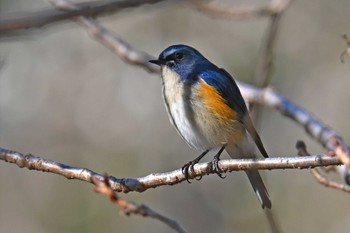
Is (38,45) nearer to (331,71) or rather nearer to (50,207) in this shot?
(50,207)

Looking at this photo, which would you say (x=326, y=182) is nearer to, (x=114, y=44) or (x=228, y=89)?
(x=228, y=89)

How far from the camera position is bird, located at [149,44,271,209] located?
4734 millimetres

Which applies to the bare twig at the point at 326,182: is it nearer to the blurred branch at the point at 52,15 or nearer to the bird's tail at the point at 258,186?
the bird's tail at the point at 258,186

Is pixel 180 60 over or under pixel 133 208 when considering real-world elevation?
over

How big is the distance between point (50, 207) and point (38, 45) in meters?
2.60

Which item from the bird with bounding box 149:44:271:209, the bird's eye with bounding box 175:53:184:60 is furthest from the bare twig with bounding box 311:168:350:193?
the bird's eye with bounding box 175:53:184:60

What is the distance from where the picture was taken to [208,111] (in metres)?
4.72

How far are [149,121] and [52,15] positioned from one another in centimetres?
756

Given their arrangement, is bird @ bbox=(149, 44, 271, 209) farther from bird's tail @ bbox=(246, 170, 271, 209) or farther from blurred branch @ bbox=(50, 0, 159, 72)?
blurred branch @ bbox=(50, 0, 159, 72)

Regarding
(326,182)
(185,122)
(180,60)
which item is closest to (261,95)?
(185,122)

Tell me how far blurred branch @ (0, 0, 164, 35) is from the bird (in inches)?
114

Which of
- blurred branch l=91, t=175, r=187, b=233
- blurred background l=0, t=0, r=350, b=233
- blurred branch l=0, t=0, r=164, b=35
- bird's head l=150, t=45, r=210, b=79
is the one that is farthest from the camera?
blurred background l=0, t=0, r=350, b=233

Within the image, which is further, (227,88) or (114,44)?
(114,44)

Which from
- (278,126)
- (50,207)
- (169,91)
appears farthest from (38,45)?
(169,91)
